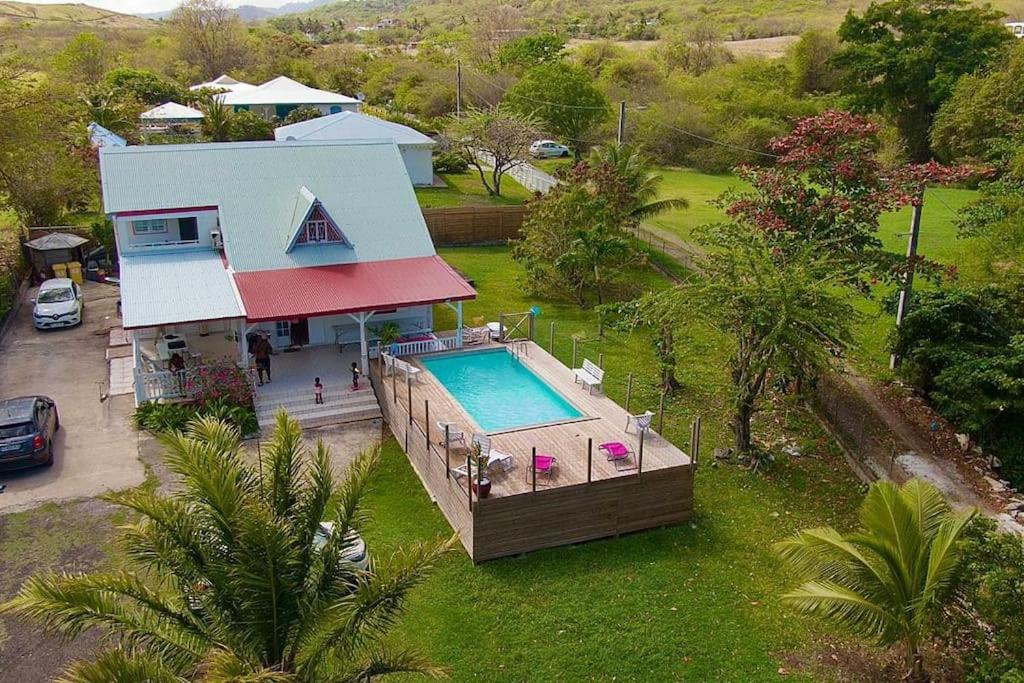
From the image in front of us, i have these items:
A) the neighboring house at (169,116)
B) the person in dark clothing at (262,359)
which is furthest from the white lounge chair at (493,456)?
the neighboring house at (169,116)

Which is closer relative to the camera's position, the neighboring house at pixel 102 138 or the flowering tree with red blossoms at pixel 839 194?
the flowering tree with red blossoms at pixel 839 194

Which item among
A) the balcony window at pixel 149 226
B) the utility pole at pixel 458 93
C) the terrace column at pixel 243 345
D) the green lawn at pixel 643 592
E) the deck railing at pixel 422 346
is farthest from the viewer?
the utility pole at pixel 458 93

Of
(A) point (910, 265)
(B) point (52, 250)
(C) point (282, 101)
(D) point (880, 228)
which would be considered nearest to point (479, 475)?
(A) point (910, 265)

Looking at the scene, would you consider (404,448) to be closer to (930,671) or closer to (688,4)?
(930,671)

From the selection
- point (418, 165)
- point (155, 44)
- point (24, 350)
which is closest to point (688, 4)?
point (155, 44)

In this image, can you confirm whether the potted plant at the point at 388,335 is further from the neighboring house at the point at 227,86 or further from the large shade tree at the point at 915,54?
the neighboring house at the point at 227,86

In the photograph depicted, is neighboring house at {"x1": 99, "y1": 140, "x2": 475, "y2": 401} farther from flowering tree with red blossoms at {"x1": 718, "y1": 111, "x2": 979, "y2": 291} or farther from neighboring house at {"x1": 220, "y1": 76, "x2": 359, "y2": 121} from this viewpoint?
neighboring house at {"x1": 220, "y1": 76, "x2": 359, "y2": 121}

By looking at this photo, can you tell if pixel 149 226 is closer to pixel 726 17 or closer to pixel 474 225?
pixel 474 225

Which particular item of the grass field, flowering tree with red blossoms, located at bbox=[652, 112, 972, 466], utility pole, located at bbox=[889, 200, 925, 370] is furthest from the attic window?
utility pole, located at bbox=[889, 200, 925, 370]
